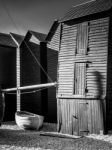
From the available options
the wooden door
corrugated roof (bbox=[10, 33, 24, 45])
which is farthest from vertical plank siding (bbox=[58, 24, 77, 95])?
corrugated roof (bbox=[10, 33, 24, 45])

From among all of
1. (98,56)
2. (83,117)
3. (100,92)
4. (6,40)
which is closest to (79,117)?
(83,117)

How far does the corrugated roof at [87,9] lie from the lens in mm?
19366

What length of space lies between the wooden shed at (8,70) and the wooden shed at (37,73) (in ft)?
5.18

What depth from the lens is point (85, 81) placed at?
1955 centimetres

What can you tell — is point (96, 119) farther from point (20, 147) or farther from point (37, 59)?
point (37, 59)

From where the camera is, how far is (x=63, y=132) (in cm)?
2061

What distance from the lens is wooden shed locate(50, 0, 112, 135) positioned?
61.2 ft

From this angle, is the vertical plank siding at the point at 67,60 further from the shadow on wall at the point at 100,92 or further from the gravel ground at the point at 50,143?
the gravel ground at the point at 50,143

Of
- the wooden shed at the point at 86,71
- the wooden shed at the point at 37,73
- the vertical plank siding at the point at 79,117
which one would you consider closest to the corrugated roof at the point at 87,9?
the wooden shed at the point at 86,71

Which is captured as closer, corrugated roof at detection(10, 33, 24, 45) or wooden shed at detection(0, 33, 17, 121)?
wooden shed at detection(0, 33, 17, 121)

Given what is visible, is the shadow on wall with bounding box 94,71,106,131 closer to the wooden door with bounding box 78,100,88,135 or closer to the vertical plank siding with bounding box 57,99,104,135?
the vertical plank siding with bounding box 57,99,104,135

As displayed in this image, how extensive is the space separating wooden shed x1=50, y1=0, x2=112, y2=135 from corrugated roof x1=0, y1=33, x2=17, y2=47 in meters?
10.0

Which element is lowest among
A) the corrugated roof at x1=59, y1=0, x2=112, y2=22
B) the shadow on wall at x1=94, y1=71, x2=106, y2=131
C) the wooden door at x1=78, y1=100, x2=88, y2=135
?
the wooden door at x1=78, y1=100, x2=88, y2=135

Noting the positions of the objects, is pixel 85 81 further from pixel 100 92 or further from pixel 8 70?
pixel 8 70
